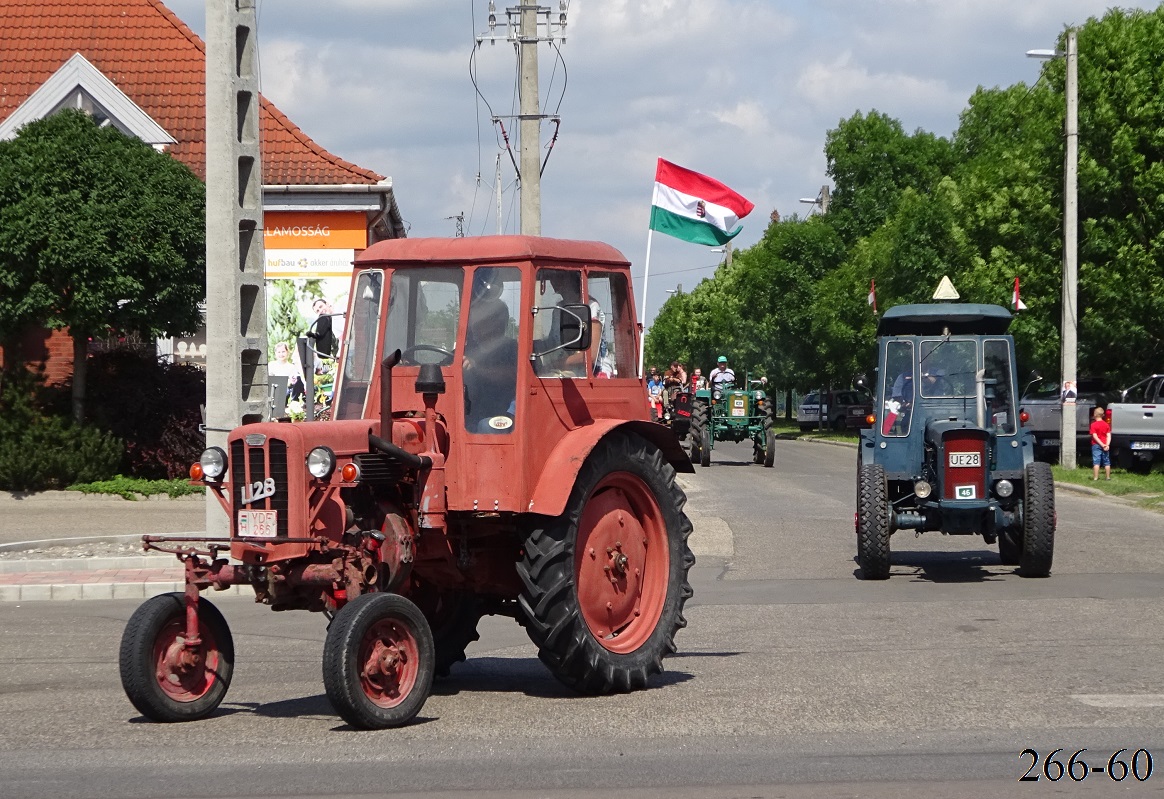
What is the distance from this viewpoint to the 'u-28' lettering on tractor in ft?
26.2

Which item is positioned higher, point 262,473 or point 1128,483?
point 262,473

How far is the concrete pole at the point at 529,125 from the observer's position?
23.3 metres

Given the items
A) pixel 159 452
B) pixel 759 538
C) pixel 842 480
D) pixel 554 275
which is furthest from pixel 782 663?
pixel 842 480

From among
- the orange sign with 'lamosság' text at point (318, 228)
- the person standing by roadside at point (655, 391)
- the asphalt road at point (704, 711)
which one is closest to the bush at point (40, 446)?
the orange sign with 'lamosság' text at point (318, 228)

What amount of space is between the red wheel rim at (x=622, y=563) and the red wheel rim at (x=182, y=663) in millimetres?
2022

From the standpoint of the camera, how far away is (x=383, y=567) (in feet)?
27.1

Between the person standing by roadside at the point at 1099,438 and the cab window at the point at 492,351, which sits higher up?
the cab window at the point at 492,351

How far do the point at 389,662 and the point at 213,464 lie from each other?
53.6 inches

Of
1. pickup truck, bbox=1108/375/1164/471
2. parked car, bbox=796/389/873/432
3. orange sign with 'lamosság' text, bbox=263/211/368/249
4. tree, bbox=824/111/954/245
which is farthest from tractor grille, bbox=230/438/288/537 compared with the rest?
tree, bbox=824/111/954/245

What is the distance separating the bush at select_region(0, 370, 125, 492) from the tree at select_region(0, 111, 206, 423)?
0.58 m

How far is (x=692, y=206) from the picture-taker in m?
16.1

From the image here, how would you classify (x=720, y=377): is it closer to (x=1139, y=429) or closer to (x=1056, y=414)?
(x=1056, y=414)

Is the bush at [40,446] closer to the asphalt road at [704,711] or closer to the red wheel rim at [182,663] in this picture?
the asphalt road at [704,711]

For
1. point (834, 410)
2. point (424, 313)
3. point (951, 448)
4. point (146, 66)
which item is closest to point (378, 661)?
point (424, 313)
